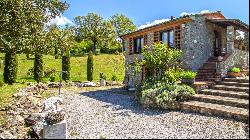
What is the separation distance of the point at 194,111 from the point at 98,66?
4394 centimetres

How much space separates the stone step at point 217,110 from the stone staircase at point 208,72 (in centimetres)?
571

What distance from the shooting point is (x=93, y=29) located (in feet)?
289

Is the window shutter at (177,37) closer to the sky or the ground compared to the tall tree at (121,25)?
closer to the ground

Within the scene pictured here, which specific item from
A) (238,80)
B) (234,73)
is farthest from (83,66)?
(238,80)

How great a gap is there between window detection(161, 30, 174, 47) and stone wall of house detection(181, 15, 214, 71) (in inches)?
63.7

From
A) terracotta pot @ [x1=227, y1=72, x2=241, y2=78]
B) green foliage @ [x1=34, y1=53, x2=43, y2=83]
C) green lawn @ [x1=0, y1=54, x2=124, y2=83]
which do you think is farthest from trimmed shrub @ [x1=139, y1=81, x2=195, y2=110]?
green lawn @ [x1=0, y1=54, x2=124, y2=83]

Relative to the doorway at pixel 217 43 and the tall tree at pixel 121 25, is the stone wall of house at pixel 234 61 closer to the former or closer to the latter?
the doorway at pixel 217 43

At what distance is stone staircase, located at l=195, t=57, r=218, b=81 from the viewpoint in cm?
2387

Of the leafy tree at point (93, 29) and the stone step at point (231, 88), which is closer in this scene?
the stone step at point (231, 88)

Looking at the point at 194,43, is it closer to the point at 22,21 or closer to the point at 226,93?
the point at 226,93

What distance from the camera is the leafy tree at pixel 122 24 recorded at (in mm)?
90062

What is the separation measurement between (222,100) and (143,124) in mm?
5542

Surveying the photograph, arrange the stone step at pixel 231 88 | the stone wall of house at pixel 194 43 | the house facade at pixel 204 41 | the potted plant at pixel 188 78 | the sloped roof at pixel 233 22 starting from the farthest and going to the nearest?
the sloped roof at pixel 233 22 → the stone wall of house at pixel 194 43 → the house facade at pixel 204 41 → the potted plant at pixel 188 78 → the stone step at pixel 231 88

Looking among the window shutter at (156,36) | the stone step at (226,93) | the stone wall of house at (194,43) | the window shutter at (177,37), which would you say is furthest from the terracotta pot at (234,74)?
the window shutter at (156,36)
